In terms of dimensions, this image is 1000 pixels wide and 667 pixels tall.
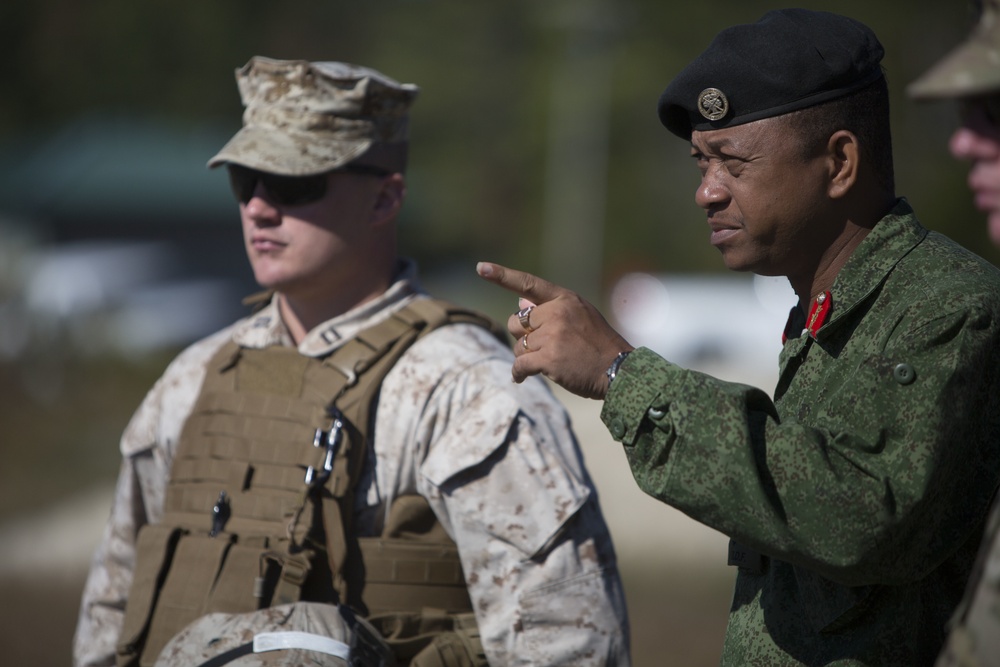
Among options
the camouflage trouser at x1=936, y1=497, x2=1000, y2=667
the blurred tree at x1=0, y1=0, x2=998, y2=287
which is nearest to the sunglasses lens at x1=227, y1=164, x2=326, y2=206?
the camouflage trouser at x1=936, y1=497, x2=1000, y2=667

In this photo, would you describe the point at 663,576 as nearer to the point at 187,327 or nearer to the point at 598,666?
the point at 598,666

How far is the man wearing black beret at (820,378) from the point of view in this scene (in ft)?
6.75

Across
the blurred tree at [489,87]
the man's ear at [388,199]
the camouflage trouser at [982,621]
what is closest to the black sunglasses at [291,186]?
the man's ear at [388,199]

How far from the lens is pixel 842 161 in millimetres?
2395

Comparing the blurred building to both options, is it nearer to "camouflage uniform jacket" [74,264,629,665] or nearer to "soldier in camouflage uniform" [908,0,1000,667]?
"camouflage uniform jacket" [74,264,629,665]

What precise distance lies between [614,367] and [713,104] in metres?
0.59

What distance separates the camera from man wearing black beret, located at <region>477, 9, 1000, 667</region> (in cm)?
206

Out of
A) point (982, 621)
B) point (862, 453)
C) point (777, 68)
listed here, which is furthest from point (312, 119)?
point (982, 621)

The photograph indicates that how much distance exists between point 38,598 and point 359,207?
19.7ft

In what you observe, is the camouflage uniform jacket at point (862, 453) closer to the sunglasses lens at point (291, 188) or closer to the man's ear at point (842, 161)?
the man's ear at point (842, 161)

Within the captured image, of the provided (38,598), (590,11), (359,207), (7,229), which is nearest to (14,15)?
(7,229)

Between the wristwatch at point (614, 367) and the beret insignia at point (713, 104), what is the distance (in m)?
0.54

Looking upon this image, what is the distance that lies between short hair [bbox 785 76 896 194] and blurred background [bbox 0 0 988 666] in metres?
5.16

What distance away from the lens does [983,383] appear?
2135 mm
